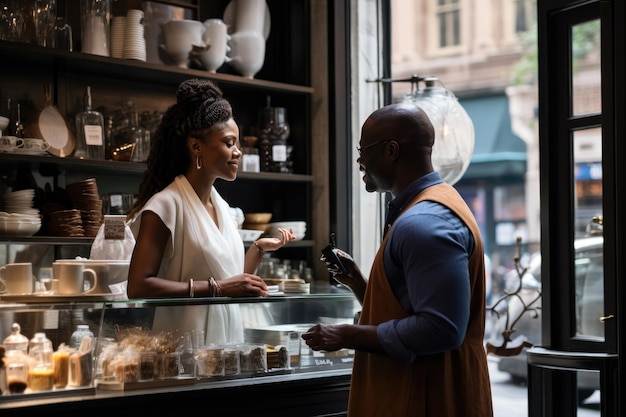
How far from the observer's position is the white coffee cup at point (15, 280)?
2.48 meters

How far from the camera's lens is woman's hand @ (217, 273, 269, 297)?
2600 mm

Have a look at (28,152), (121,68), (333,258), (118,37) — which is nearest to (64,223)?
(28,152)

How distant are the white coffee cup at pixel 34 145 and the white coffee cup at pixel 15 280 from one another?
64.6 inches

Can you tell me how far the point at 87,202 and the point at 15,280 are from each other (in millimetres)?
1707

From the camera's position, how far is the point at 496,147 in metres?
14.4

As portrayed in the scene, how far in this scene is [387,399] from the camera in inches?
85.0

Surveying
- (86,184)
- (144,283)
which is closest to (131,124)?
(86,184)

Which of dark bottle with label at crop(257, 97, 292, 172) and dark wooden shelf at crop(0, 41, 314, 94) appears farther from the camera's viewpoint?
dark bottle with label at crop(257, 97, 292, 172)

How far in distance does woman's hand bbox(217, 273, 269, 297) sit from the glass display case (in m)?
0.03

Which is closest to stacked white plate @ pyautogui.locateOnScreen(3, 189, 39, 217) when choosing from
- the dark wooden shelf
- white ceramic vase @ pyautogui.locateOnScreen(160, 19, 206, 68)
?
the dark wooden shelf

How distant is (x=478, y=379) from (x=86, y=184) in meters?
2.52

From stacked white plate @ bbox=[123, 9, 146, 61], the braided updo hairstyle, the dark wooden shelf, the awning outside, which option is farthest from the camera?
the awning outside

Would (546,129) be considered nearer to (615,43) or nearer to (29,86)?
(615,43)

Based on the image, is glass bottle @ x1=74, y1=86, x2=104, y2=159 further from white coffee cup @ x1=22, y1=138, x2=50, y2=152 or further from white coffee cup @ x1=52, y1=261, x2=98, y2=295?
white coffee cup @ x1=52, y1=261, x2=98, y2=295
